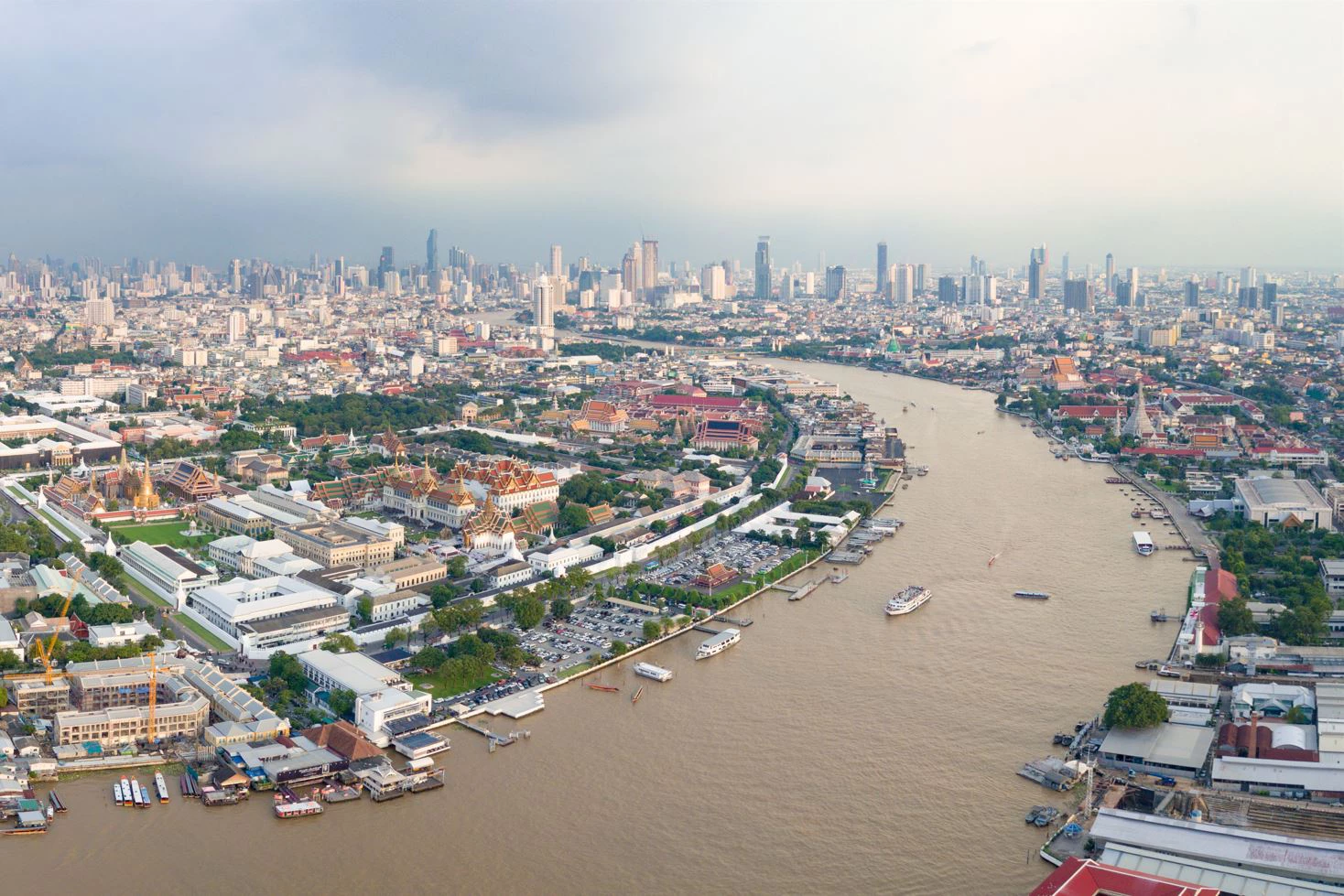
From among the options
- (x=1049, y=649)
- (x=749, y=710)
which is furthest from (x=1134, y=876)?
(x=1049, y=649)

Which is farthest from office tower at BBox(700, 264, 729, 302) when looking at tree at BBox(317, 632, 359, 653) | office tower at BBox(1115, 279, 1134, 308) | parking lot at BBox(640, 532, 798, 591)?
tree at BBox(317, 632, 359, 653)

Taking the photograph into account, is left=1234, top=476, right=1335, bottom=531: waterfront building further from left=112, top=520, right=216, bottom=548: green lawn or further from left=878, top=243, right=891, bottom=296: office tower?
left=878, top=243, right=891, bottom=296: office tower

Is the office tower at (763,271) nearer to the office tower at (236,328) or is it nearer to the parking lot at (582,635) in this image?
the office tower at (236,328)

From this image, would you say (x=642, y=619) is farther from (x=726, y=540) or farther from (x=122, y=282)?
(x=122, y=282)

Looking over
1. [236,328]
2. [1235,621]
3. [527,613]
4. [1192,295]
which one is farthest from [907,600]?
[1192,295]

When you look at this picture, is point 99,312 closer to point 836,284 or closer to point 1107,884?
point 836,284

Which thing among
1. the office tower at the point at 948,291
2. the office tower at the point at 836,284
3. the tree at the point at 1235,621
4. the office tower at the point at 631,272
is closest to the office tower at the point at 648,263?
the office tower at the point at 631,272
